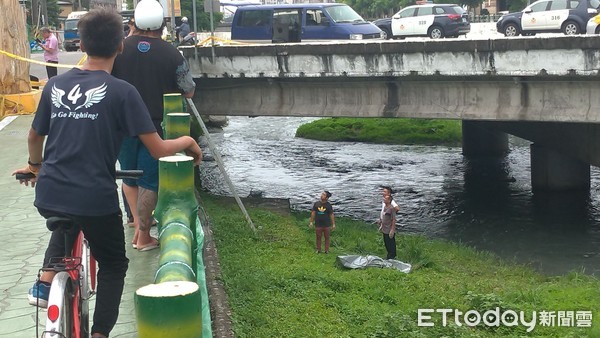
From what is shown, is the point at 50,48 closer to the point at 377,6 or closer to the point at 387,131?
the point at 387,131

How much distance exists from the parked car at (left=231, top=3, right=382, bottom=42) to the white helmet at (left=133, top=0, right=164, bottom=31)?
1798 cm

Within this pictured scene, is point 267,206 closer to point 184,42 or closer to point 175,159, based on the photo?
point 184,42

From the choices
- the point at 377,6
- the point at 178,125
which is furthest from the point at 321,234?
the point at 377,6

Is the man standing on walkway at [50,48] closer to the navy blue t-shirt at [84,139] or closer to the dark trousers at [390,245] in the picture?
the dark trousers at [390,245]

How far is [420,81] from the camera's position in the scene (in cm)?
1634

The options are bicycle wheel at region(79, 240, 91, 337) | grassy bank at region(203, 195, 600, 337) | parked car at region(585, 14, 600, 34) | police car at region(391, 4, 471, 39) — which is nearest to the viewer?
bicycle wheel at region(79, 240, 91, 337)

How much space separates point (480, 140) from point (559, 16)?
4.80 meters

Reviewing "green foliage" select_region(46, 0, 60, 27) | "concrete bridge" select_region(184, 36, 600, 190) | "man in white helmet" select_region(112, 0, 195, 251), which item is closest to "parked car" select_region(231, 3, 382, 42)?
"concrete bridge" select_region(184, 36, 600, 190)

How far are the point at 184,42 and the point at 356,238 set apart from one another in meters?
8.03

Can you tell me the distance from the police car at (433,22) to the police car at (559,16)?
2.99 meters

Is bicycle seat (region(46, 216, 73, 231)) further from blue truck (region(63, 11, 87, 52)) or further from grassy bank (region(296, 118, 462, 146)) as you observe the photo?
blue truck (region(63, 11, 87, 52))

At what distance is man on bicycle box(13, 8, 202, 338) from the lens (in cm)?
375

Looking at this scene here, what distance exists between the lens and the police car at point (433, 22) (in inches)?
1107

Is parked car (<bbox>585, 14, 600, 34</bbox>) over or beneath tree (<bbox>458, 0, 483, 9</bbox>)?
beneath
